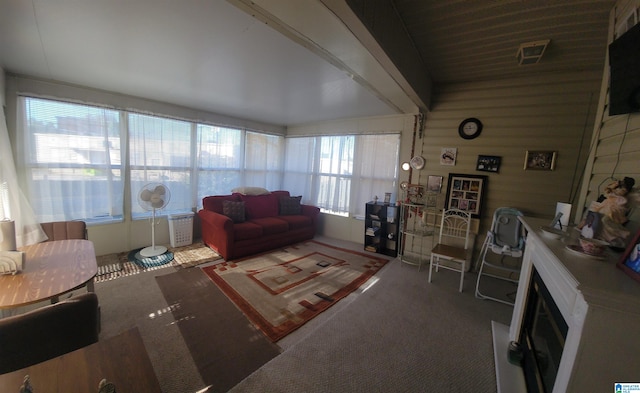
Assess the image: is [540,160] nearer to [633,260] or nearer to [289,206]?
[633,260]

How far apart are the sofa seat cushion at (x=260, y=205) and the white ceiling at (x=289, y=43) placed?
200 centimetres

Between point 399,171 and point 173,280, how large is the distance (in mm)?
3653

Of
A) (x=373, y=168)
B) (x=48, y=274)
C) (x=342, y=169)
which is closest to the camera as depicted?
(x=48, y=274)

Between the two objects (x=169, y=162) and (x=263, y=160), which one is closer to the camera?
(x=169, y=162)

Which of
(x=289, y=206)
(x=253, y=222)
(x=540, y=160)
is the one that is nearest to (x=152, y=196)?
(x=253, y=222)

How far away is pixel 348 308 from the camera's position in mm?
2340

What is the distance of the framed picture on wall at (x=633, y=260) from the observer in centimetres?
85

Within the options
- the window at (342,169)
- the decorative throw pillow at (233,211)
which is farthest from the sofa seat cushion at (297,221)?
the decorative throw pillow at (233,211)

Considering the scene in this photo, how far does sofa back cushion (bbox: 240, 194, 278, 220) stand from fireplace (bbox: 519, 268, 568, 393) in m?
3.83

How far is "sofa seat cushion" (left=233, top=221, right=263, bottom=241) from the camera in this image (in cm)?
349

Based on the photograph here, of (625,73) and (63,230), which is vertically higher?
(625,73)

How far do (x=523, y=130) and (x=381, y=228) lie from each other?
2.31 meters

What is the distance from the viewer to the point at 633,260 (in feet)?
2.92

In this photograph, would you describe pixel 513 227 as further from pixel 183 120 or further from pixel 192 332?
pixel 183 120
